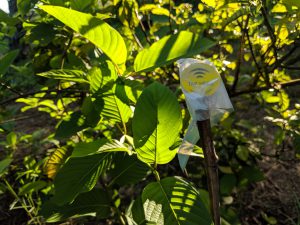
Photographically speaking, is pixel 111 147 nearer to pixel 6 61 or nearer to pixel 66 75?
pixel 66 75

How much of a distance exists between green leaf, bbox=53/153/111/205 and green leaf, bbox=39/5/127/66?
26 cm

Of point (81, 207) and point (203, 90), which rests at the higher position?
point (203, 90)

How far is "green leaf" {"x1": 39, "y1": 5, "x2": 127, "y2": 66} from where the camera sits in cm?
70

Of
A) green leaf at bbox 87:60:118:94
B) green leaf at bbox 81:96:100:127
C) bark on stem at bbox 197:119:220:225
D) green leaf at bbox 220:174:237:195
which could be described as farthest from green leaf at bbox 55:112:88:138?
green leaf at bbox 220:174:237:195

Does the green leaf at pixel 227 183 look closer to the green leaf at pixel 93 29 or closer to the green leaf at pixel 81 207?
the green leaf at pixel 81 207

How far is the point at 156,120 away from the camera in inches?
28.7

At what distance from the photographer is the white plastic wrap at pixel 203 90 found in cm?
67

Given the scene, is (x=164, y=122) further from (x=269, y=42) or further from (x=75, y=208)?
(x=269, y=42)

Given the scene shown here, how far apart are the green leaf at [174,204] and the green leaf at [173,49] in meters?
0.29

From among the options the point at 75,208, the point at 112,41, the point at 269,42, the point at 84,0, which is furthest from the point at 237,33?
the point at 75,208

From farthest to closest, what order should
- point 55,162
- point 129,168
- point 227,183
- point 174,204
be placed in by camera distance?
1. point 227,183
2. point 55,162
3. point 129,168
4. point 174,204

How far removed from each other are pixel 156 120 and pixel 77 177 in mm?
274

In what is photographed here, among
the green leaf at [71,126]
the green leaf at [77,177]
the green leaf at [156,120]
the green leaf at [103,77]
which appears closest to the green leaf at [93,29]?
the green leaf at [103,77]

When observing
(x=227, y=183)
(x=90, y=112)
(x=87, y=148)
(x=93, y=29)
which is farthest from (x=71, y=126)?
(x=227, y=183)
